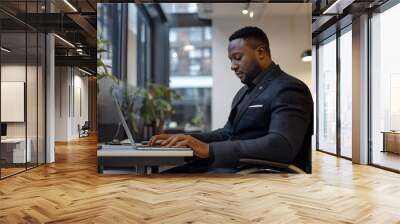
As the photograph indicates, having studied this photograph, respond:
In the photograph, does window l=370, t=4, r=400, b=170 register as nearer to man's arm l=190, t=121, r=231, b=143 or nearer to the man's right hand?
man's arm l=190, t=121, r=231, b=143

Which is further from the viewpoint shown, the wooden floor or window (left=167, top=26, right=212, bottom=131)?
window (left=167, top=26, right=212, bottom=131)

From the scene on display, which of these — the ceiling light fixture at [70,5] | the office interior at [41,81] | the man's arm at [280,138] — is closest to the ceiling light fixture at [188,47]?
the man's arm at [280,138]

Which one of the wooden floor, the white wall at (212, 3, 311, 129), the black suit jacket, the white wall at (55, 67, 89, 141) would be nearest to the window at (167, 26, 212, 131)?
the white wall at (212, 3, 311, 129)

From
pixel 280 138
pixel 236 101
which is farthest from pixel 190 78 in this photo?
pixel 280 138

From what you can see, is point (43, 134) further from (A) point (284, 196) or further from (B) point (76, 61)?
(A) point (284, 196)

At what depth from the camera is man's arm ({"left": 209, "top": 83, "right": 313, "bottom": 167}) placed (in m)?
4.68

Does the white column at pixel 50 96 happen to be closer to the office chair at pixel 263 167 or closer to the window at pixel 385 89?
the office chair at pixel 263 167

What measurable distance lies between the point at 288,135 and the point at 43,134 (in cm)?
432

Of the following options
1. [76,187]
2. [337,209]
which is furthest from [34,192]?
[337,209]

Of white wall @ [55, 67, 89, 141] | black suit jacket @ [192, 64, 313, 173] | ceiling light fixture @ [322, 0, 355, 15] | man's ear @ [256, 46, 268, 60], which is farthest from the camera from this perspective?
white wall @ [55, 67, 89, 141]

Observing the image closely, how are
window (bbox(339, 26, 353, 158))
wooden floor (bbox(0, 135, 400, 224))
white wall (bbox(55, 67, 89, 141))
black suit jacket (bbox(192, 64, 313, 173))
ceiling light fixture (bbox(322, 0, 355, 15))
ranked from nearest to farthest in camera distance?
wooden floor (bbox(0, 135, 400, 224))
black suit jacket (bbox(192, 64, 313, 173))
ceiling light fixture (bbox(322, 0, 355, 15))
white wall (bbox(55, 67, 89, 141))
window (bbox(339, 26, 353, 158))

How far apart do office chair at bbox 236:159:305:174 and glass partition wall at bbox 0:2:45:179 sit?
3.45 meters

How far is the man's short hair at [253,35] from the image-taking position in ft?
16.5

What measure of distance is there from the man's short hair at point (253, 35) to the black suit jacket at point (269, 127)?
0.37 meters
